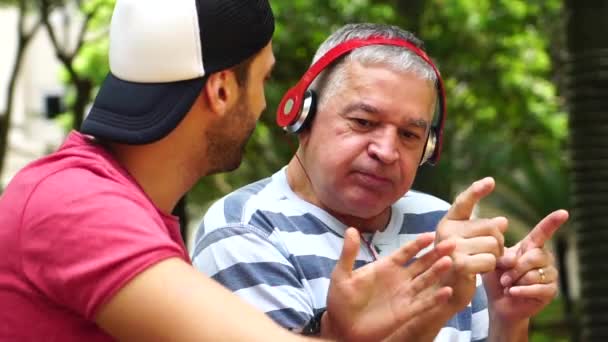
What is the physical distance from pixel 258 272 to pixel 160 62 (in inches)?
26.6

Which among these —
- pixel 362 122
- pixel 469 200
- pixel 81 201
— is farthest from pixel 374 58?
pixel 81 201

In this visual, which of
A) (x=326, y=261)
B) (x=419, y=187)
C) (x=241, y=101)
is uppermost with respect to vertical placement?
(x=241, y=101)

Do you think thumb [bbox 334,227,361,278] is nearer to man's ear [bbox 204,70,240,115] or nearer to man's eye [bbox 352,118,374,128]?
man's ear [bbox 204,70,240,115]

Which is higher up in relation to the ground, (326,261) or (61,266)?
(61,266)

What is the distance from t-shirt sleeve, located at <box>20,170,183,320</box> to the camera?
207 cm

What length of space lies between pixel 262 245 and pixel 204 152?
495 millimetres

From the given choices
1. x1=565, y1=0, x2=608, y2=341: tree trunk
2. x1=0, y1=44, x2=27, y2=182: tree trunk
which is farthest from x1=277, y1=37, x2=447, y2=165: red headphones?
x1=0, y1=44, x2=27, y2=182: tree trunk

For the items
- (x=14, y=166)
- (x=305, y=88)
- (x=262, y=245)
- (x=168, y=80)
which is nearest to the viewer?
(x=168, y=80)

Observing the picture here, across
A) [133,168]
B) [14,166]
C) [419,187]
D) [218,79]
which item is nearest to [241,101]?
[218,79]

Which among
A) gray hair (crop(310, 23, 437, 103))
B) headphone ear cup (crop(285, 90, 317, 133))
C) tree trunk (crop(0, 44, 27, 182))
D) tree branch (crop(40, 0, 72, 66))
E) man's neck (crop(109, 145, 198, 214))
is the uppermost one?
gray hair (crop(310, 23, 437, 103))

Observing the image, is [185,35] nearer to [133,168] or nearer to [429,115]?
[133,168]

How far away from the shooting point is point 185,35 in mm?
2348

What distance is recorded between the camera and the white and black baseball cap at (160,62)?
2.32 m

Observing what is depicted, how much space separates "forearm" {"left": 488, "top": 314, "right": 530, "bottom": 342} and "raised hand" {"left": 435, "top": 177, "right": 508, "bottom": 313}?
312 millimetres
